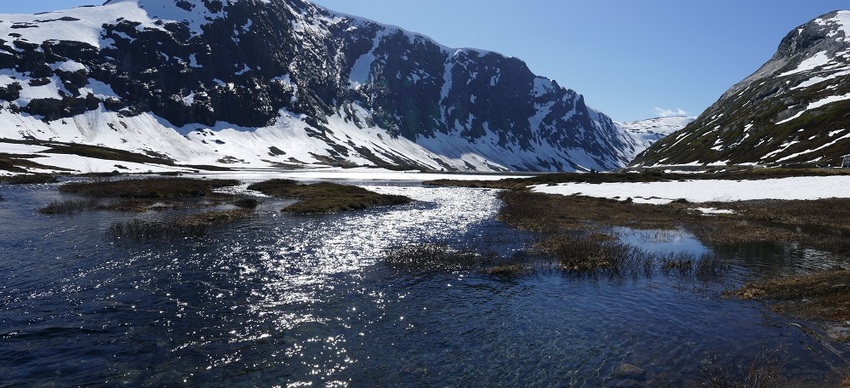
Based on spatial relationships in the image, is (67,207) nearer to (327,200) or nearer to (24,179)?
(327,200)

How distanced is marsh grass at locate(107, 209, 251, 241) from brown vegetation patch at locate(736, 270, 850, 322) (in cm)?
3760

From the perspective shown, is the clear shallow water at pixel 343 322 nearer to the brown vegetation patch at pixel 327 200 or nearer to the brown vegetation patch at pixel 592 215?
the brown vegetation patch at pixel 592 215

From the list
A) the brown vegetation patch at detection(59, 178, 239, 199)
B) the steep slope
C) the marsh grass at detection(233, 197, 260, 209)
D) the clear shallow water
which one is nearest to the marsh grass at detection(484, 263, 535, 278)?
the clear shallow water

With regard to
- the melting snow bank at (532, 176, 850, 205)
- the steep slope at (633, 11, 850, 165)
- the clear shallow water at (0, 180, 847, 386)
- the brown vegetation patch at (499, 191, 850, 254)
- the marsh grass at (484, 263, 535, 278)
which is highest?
the steep slope at (633, 11, 850, 165)

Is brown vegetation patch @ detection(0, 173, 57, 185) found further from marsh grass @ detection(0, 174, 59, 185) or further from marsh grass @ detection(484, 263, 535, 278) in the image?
marsh grass @ detection(484, 263, 535, 278)

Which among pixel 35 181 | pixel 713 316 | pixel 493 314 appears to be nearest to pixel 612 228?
pixel 713 316

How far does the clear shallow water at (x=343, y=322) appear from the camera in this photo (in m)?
14.5

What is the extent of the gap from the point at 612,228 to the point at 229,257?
111 feet

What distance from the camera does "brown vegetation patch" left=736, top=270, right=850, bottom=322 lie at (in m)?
19.2

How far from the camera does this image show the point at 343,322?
18.8 meters

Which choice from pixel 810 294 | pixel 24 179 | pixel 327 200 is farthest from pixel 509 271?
pixel 24 179

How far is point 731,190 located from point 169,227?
Result: 236 ft

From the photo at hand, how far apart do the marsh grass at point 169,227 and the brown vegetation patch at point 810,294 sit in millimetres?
37597

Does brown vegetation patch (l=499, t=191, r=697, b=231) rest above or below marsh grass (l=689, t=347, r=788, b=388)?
above
